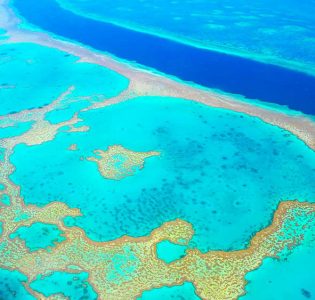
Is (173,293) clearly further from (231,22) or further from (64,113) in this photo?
(231,22)

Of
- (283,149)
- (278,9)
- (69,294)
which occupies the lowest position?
(69,294)

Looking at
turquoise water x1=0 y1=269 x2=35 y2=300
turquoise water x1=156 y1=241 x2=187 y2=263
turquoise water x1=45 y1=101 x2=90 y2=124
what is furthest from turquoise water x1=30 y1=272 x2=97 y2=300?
turquoise water x1=45 y1=101 x2=90 y2=124

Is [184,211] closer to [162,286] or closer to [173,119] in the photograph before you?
[162,286]

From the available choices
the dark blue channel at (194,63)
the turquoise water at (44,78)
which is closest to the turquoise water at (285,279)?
the dark blue channel at (194,63)

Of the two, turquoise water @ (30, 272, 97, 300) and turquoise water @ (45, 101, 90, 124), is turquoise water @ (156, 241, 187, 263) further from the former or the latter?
turquoise water @ (45, 101, 90, 124)

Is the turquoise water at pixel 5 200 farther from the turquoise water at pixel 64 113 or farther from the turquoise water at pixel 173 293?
the turquoise water at pixel 173 293

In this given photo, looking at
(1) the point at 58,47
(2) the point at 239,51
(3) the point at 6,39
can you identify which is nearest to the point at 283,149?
(2) the point at 239,51

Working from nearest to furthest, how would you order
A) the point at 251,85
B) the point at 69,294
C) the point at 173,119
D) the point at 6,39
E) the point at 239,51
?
the point at 69,294 → the point at 173,119 → the point at 251,85 → the point at 239,51 → the point at 6,39
